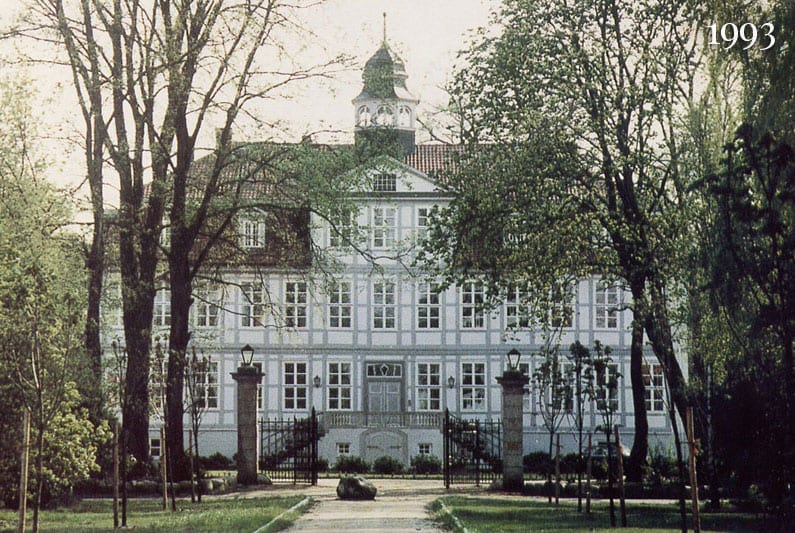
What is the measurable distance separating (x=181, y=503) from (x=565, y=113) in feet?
36.3

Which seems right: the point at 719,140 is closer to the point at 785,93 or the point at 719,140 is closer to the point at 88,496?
the point at 785,93

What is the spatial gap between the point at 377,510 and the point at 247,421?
24.4 ft

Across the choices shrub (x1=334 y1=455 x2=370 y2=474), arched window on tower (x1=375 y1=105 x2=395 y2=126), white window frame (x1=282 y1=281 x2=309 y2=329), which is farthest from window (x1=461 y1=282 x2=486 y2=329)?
shrub (x1=334 y1=455 x2=370 y2=474)

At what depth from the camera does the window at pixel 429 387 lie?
48.2 m

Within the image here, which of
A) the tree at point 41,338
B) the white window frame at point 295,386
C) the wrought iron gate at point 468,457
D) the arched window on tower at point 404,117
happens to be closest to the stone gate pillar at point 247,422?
the wrought iron gate at point 468,457

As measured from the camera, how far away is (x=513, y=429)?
2902 cm

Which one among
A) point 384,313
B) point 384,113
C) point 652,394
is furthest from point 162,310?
point 652,394

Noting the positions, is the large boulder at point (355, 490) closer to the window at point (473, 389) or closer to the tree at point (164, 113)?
the tree at point (164, 113)

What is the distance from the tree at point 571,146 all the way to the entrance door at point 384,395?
19296 millimetres

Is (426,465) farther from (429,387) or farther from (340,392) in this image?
(340,392)

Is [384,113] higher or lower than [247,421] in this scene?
higher

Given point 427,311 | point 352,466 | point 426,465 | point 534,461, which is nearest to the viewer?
point 352,466

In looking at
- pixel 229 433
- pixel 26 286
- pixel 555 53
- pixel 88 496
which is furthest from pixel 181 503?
pixel 229 433

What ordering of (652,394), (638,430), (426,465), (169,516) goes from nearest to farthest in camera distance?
(169,516) < (638,430) < (426,465) < (652,394)
